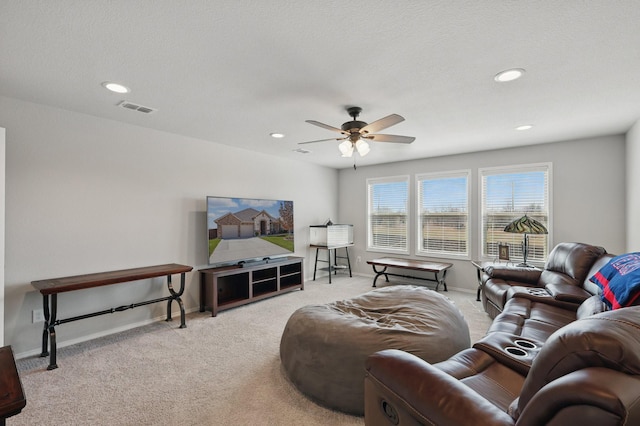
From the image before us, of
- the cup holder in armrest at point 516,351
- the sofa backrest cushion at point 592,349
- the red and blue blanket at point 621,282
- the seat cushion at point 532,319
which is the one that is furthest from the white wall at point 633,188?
the sofa backrest cushion at point 592,349

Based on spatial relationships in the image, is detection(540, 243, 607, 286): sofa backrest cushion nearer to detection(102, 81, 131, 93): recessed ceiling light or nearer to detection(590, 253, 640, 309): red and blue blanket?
detection(590, 253, 640, 309): red and blue blanket

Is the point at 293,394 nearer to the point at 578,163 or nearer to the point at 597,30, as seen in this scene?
the point at 597,30

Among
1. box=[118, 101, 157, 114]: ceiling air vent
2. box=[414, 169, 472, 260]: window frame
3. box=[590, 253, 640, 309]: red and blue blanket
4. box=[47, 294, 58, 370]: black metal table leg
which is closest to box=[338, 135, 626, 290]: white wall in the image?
box=[414, 169, 472, 260]: window frame

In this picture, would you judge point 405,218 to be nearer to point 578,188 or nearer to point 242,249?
point 578,188

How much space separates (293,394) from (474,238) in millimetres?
4210

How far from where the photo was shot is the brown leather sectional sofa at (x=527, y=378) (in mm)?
691

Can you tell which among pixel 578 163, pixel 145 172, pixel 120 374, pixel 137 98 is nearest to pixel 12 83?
pixel 137 98

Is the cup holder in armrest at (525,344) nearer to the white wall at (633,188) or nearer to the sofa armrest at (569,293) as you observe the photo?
the sofa armrest at (569,293)

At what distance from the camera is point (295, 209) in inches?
226

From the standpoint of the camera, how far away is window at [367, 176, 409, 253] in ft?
19.7

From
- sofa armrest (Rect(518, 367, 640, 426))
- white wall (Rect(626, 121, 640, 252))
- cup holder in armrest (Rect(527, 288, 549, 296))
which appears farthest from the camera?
white wall (Rect(626, 121, 640, 252))

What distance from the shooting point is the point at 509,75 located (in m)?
2.32

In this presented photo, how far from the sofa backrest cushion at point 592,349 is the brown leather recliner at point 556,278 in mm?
2340

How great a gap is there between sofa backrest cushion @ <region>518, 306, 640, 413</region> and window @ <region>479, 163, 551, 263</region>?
4.38 meters
